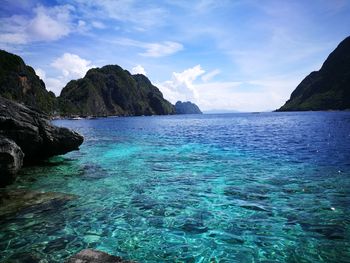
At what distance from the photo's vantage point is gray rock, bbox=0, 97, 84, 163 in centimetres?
2016

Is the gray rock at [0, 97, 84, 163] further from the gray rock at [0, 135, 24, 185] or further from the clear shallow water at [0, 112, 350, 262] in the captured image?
the gray rock at [0, 135, 24, 185]

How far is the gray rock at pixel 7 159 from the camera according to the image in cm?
1521

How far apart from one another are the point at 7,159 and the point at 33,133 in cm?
741

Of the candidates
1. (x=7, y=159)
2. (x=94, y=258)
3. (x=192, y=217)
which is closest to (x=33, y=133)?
(x=7, y=159)

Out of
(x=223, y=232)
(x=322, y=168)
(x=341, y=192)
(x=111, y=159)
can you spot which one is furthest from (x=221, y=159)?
(x=223, y=232)

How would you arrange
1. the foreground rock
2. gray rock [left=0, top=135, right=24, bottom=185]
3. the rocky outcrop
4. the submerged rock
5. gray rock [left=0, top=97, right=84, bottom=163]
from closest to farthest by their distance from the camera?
1. the foreground rock
2. the submerged rock
3. gray rock [left=0, top=135, right=24, bottom=185]
4. the rocky outcrop
5. gray rock [left=0, top=97, right=84, bottom=163]

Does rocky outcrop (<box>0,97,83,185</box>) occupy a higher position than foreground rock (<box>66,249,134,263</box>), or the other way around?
rocky outcrop (<box>0,97,83,185</box>)

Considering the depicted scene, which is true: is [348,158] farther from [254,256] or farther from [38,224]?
[38,224]


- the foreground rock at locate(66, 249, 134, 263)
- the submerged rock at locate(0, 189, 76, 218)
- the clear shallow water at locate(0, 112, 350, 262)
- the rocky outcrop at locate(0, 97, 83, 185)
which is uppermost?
the rocky outcrop at locate(0, 97, 83, 185)

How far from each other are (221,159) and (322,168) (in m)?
9.19

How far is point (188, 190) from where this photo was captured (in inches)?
651

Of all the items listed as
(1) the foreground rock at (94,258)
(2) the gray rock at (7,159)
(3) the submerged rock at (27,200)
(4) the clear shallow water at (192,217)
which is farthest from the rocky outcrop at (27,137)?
(1) the foreground rock at (94,258)

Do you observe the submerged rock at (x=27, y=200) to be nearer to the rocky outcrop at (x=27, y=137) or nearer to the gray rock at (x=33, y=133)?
the rocky outcrop at (x=27, y=137)

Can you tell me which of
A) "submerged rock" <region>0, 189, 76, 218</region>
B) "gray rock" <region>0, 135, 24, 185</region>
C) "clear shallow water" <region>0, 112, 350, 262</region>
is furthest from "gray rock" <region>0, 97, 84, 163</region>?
"submerged rock" <region>0, 189, 76, 218</region>
